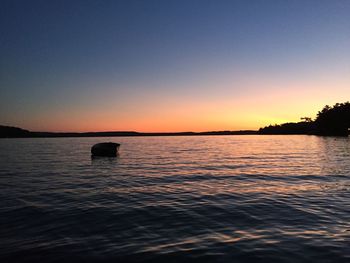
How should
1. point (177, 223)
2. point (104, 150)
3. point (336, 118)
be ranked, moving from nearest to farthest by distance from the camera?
point (177, 223) → point (104, 150) → point (336, 118)

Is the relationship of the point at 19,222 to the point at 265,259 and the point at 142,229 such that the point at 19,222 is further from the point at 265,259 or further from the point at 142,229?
the point at 265,259

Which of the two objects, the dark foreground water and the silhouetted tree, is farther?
the silhouetted tree

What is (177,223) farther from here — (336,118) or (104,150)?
(336,118)

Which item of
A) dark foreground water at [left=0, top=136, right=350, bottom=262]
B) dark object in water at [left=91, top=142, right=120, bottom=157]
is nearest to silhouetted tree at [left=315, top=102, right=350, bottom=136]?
dark object in water at [left=91, top=142, right=120, bottom=157]

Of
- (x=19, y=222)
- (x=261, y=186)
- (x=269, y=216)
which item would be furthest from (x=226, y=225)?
(x=261, y=186)

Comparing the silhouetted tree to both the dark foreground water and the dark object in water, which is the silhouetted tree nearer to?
the dark object in water

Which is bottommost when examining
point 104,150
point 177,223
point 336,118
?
point 177,223

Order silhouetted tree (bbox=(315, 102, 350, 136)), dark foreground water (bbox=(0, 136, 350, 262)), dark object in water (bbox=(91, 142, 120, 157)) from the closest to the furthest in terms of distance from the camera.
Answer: dark foreground water (bbox=(0, 136, 350, 262))
dark object in water (bbox=(91, 142, 120, 157))
silhouetted tree (bbox=(315, 102, 350, 136))

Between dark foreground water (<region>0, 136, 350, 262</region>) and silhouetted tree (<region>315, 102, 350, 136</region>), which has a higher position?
silhouetted tree (<region>315, 102, 350, 136</region>)

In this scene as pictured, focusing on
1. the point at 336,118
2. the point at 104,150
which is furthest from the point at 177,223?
the point at 336,118

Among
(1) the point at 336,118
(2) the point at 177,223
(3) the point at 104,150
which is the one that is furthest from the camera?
(1) the point at 336,118

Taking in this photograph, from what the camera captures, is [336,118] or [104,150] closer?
[104,150]

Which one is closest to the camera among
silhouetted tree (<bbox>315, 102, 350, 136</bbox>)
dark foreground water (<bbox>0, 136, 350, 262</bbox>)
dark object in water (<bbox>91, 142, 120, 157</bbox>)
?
dark foreground water (<bbox>0, 136, 350, 262</bbox>)

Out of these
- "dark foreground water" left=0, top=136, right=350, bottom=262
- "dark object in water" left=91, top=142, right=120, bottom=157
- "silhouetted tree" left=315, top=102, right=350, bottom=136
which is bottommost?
"dark foreground water" left=0, top=136, right=350, bottom=262
